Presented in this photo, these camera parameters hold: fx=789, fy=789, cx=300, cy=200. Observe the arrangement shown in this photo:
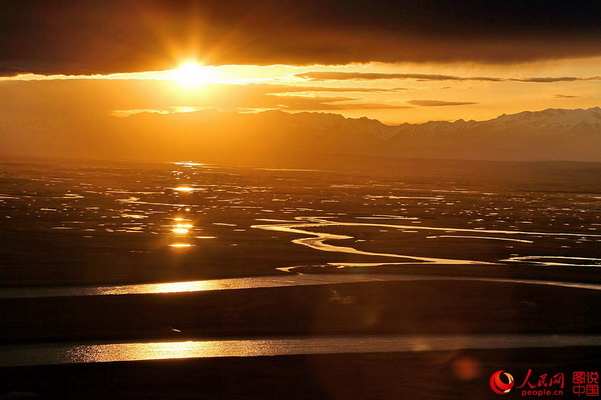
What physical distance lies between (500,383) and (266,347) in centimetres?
531

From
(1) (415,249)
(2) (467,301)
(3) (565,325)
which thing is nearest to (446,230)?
(1) (415,249)

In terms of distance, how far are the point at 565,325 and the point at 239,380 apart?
33.3ft

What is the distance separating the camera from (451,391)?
1459cm

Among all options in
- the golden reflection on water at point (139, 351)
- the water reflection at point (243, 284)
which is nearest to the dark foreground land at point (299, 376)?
the golden reflection on water at point (139, 351)

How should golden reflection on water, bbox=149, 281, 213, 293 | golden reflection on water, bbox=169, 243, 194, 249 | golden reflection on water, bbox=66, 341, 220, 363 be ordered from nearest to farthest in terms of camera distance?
golden reflection on water, bbox=66, 341, 220, 363
golden reflection on water, bbox=149, 281, 213, 293
golden reflection on water, bbox=169, 243, 194, 249

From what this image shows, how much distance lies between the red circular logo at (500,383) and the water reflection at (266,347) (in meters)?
2.21

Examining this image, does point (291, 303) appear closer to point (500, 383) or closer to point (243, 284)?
point (243, 284)

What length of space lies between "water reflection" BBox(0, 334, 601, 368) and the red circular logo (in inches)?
86.9

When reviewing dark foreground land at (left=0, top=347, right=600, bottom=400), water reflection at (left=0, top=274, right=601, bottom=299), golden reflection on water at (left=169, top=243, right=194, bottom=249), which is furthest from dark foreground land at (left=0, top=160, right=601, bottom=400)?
golden reflection on water at (left=169, top=243, right=194, bottom=249)

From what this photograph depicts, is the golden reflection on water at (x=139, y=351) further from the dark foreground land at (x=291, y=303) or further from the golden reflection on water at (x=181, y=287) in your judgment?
the golden reflection on water at (x=181, y=287)

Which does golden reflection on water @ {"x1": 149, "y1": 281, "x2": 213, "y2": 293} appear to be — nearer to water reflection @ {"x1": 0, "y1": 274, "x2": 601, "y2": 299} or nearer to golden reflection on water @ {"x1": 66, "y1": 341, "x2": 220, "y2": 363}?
water reflection @ {"x1": 0, "y1": 274, "x2": 601, "y2": 299}

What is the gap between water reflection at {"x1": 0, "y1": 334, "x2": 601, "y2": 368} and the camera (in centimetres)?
1650

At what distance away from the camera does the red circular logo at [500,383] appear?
581 inches

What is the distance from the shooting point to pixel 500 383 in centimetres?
1520
